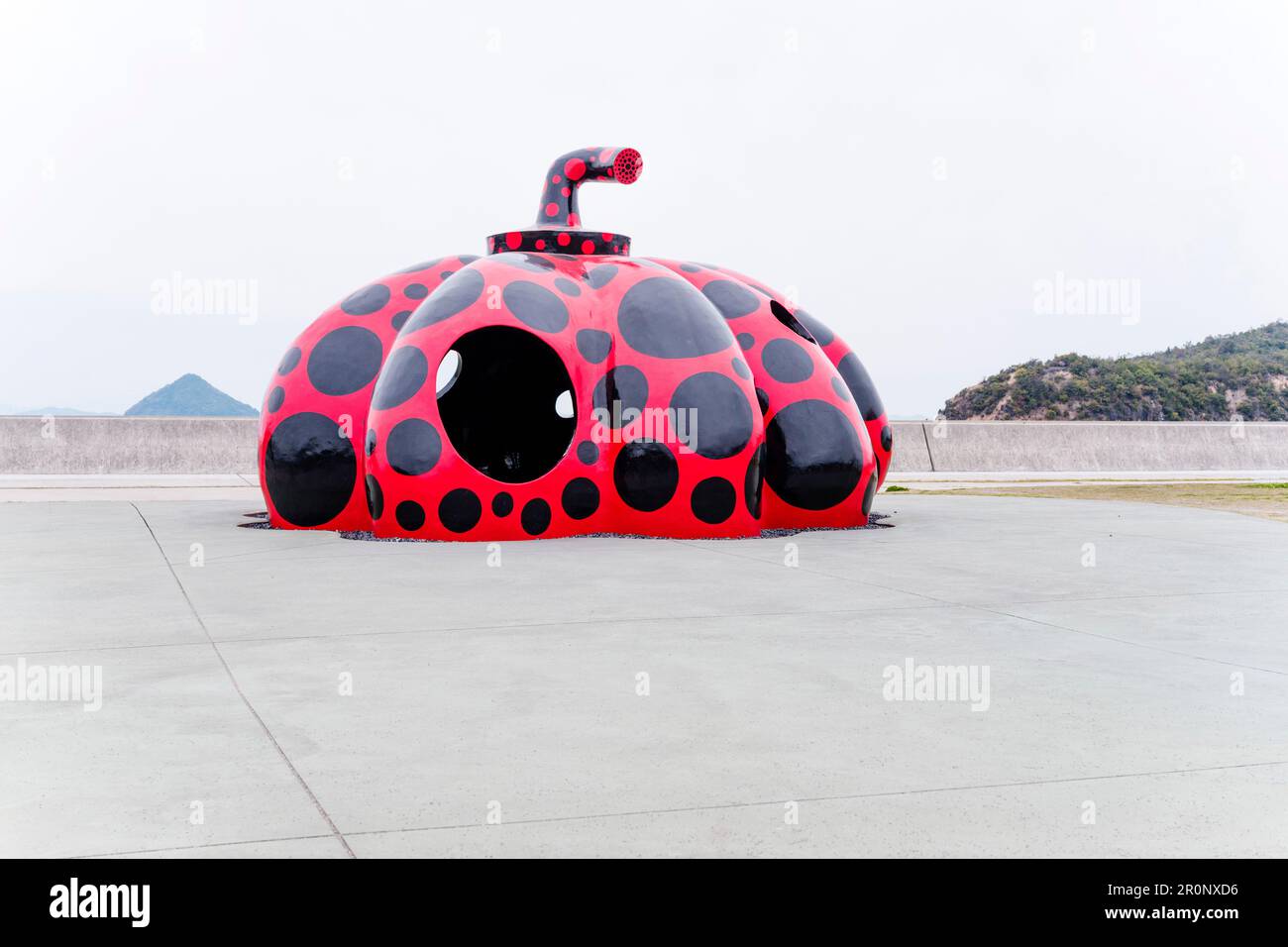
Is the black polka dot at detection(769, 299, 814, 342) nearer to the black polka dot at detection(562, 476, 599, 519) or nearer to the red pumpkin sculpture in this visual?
the red pumpkin sculpture

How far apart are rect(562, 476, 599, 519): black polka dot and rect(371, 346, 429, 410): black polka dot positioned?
5.61 ft

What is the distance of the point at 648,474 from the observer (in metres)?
12.5

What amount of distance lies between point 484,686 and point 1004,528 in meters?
9.29

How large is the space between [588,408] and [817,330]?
414cm

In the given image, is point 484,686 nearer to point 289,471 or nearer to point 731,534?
point 731,534

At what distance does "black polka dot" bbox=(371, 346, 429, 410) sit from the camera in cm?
1220

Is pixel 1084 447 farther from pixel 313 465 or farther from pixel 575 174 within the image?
pixel 313 465

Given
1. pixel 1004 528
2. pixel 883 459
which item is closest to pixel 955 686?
pixel 1004 528

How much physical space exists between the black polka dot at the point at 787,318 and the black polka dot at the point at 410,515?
4.68 m

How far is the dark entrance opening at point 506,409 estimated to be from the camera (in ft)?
54.1

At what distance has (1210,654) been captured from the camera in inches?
259

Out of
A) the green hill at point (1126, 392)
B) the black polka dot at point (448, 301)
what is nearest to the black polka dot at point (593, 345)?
the black polka dot at point (448, 301)

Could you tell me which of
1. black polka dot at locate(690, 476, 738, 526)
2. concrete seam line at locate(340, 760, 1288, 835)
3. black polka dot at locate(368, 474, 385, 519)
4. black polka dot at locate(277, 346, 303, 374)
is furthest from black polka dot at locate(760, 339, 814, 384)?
concrete seam line at locate(340, 760, 1288, 835)

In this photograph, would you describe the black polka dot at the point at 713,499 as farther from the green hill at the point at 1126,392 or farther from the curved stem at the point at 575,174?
the green hill at the point at 1126,392
